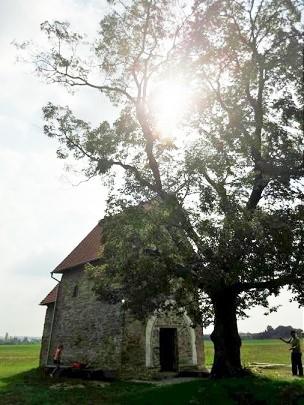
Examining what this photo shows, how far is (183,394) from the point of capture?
1444 cm

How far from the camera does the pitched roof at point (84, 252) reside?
2569 cm

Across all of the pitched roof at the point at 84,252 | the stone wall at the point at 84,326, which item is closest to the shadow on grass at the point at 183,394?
the stone wall at the point at 84,326

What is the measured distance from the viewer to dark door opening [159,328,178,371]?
23.2m

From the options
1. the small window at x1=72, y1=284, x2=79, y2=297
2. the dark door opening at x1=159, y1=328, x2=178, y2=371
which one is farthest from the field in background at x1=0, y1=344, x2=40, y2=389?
the dark door opening at x1=159, y1=328, x2=178, y2=371

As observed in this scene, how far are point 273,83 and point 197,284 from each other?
9.71 m

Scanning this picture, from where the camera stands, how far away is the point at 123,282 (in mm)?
17609

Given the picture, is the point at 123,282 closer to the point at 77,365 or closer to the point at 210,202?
the point at 210,202

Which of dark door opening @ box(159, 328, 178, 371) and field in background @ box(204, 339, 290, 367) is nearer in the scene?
dark door opening @ box(159, 328, 178, 371)

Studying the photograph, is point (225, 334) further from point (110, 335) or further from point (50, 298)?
point (50, 298)

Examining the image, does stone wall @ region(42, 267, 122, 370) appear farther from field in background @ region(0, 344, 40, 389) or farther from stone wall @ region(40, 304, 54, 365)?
field in background @ region(0, 344, 40, 389)

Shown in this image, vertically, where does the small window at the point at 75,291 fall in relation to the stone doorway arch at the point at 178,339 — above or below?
above

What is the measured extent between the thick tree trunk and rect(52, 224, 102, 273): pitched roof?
30.2 feet

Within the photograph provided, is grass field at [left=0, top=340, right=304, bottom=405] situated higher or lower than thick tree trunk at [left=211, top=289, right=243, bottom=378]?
lower

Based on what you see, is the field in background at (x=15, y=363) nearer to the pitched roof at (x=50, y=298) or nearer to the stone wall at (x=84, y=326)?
the stone wall at (x=84, y=326)
